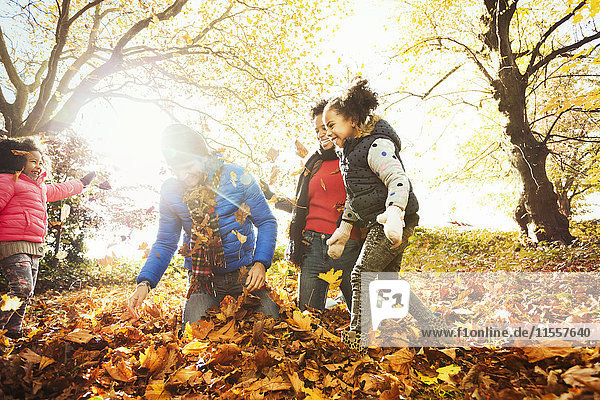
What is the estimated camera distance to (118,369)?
1761 millimetres

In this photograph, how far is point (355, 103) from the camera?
2379 mm

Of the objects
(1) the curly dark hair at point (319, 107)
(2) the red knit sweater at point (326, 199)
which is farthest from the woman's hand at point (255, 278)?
(1) the curly dark hair at point (319, 107)

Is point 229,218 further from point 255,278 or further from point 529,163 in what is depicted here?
point 529,163

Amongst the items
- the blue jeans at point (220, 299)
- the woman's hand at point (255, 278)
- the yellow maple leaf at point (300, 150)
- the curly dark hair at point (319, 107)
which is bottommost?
the blue jeans at point (220, 299)

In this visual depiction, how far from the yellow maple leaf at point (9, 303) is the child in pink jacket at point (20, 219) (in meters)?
0.08

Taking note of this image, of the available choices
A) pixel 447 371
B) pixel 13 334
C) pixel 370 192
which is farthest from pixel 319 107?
pixel 13 334

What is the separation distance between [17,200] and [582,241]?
10.8 m

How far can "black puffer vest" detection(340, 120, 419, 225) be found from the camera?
2.19m

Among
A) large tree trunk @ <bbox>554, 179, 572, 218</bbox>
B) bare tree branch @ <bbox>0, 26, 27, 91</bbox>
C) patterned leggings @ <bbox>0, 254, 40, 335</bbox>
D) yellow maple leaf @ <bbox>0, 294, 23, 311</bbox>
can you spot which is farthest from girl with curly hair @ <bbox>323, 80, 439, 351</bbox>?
large tree trunk @ <bbox>554, 179, 572, 218</bbox>

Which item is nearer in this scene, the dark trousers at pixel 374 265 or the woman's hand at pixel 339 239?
the dark trousers at pixel 374 265

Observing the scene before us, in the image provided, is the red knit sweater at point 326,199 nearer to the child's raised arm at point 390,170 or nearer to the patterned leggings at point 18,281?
the child's raised arm at point 390,170

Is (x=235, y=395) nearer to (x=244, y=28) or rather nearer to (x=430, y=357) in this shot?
(x=430, y=357)

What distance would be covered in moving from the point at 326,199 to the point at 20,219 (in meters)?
3.00

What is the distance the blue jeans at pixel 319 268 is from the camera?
2754 mm
